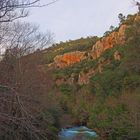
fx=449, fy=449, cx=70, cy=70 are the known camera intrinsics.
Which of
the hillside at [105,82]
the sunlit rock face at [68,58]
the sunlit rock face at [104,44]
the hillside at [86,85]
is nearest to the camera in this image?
the hillside at [86,85]

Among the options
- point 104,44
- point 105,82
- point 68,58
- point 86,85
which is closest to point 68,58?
point 68,58

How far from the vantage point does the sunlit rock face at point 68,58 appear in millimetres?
73000

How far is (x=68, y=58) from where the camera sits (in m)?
76.0

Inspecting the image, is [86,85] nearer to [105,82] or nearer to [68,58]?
[105,82]

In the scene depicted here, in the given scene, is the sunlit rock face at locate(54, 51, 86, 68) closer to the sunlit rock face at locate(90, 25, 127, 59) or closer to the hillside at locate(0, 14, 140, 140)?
the hillside at locate(0, 14, 140, 140)

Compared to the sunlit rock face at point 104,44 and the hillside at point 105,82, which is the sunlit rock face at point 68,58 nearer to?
the hillside at point 105,82

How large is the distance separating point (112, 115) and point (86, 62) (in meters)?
43.3

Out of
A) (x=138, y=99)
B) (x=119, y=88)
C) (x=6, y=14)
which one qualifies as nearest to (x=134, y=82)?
(x=119, y=88)

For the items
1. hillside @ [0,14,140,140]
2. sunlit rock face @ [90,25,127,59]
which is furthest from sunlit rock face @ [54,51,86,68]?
sunlit rock face @ [90,25,127,59]

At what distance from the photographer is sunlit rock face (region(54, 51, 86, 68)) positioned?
2874 inches

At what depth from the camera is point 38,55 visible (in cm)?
3366

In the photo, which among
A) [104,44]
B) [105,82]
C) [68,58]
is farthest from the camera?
[68,58]

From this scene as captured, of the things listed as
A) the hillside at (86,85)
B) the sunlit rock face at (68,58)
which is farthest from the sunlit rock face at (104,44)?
the sunlit rock face at (68,58)

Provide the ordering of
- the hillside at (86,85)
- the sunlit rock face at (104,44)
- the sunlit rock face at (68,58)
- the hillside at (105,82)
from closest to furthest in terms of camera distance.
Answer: the hillside at (86,85) → the hillside at (105,82) → the sunlit rock face at (104,44) → the sunlit rock face at (68,58)
